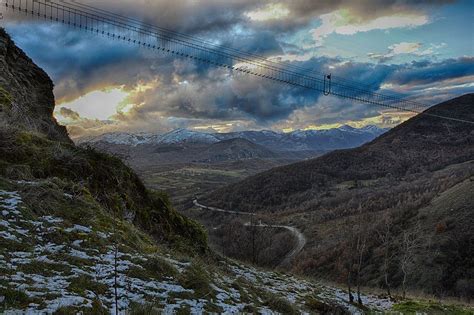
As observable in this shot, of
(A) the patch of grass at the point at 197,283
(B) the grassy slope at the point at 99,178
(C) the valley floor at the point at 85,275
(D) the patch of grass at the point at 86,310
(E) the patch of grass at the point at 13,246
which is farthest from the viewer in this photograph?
(B) the grassy slope at the point at 99,178

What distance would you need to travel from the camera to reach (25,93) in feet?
87.6

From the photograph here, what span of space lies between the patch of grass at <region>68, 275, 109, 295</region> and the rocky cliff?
40.0 ft

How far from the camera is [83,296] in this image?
9.07 meters

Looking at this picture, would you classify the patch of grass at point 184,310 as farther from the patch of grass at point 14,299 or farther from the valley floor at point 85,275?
the patch of grass at point 14,299

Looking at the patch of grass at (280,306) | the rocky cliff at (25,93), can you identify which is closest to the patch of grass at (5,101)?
the rocky cliff at (25,93)

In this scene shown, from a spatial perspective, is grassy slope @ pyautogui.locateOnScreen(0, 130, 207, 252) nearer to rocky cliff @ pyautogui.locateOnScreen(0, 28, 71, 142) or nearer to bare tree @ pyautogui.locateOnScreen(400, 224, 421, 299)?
rocky cliff @ pyautogui.locateOnScreen(0, 28, 71, 142)

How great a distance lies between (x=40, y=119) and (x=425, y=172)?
182536 millimetres

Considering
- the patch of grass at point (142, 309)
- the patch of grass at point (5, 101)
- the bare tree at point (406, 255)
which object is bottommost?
the bare tree at point (406, 255)

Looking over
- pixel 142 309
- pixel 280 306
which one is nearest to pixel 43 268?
pixel 142 309

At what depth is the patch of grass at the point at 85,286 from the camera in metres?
9.32

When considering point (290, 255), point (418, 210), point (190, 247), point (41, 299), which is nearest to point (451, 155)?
point (418, 210)

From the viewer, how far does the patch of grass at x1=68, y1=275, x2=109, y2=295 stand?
9320 mm

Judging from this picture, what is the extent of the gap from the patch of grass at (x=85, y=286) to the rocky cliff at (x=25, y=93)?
1221 cm

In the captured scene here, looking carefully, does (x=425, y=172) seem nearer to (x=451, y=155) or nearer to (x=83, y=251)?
(x=451, y=155)
